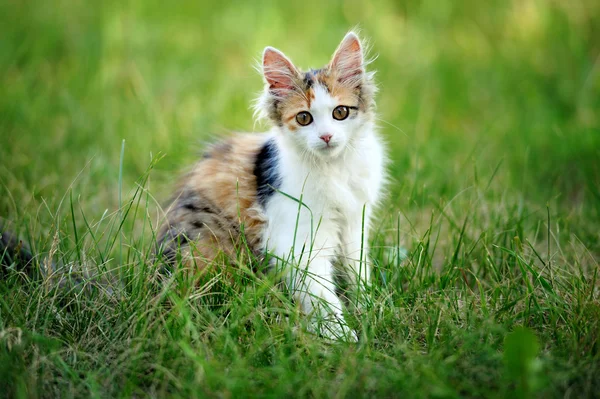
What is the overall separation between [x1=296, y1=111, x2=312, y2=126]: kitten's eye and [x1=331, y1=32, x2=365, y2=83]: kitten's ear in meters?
0.27

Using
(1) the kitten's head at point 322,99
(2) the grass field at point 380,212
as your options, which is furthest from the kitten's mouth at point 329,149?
(2) the grass field at point 380,212

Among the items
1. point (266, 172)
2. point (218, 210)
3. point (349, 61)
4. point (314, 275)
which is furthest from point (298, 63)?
point (314, 275)

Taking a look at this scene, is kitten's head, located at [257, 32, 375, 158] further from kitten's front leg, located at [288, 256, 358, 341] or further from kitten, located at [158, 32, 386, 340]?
kitten's front leg, located at [288, 256, 358, 341]

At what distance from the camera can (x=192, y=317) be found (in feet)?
8.39

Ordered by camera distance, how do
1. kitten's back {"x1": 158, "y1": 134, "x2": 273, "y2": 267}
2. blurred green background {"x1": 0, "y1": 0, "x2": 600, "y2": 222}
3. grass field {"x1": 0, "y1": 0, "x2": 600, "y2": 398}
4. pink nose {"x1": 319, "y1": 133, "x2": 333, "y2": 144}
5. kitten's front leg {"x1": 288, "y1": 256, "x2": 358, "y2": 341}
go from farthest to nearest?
1. blurred green background {"x1": 0, "y1": 0, "x2": 600, "y2": 222}
2. kitten's back {"x1": 158, "y1": 134, "x2": 273, "y2": 267}
3. pink nose {"x1": 319, "y1": 133, "x2": 333, "y2": 144}
4. kitten's front leg {"x1": 288, "y1": 256, "x2": 358, "y2": 341}
5. grass field {"x1": 0, "y1": 0, "x2": 600, "y2": 398}

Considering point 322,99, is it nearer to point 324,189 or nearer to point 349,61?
point 349,61

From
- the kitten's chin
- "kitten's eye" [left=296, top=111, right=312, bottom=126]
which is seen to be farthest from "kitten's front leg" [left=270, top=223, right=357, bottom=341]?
"kitten's eye" [left=296, top=111, right=312, bottom=126]

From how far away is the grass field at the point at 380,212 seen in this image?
7.34ft

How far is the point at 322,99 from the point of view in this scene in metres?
3.03

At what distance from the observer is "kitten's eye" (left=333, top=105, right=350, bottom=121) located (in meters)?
3.08

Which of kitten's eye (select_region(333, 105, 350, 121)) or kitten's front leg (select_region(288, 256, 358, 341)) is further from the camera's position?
kitten's eye (select_region(333, 105, 350, 121))

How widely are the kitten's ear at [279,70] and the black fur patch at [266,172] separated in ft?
1.07

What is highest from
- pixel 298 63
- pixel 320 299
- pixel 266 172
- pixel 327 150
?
pixel 298 63

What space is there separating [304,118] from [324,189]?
377 millimetres
